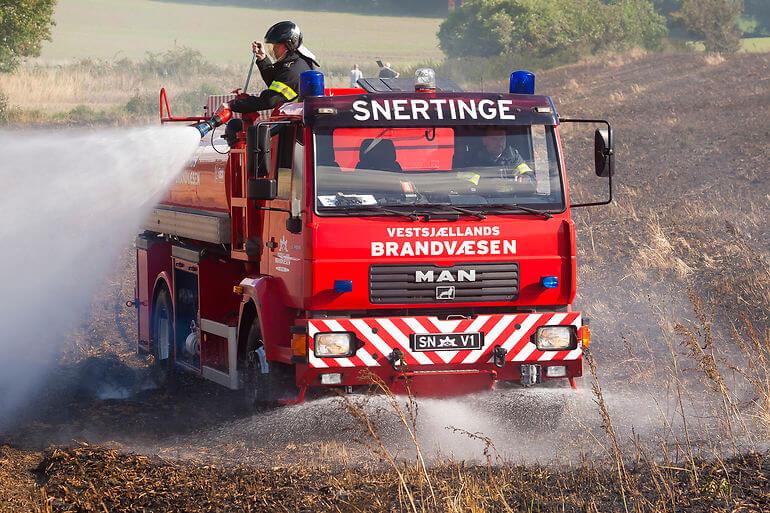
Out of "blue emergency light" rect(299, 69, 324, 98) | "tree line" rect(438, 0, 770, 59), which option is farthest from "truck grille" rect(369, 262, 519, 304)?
"tree line" rect(438, 0, 770, 59)

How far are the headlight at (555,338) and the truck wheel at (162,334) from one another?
5.03m

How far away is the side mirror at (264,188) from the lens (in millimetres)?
9078

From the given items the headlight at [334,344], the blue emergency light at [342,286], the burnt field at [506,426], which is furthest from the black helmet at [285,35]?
the burnt field at [506,426]

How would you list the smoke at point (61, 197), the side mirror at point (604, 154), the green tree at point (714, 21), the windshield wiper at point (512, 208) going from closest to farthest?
the windshield wiper at point (512, 208), the side mirror at point (604, 154), the smoke at point (61, 197), the green tree at point (714, 21)

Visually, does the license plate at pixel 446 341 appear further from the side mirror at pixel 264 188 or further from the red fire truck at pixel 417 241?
the side mirror at pixel 264 188

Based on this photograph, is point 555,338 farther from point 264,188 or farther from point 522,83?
point 264,188

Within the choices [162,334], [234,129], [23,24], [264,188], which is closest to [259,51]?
[234,129]

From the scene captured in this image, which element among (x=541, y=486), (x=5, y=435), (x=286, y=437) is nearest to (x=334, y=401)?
(x=286, y=437)

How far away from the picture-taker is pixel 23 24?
39594mm

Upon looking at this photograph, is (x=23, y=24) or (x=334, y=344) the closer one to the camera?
(x=334, y=344)

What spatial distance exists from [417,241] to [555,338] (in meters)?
1.26

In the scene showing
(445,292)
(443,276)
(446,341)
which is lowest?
(446,341)

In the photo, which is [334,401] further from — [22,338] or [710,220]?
[710,220]

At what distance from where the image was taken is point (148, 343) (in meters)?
13.5
